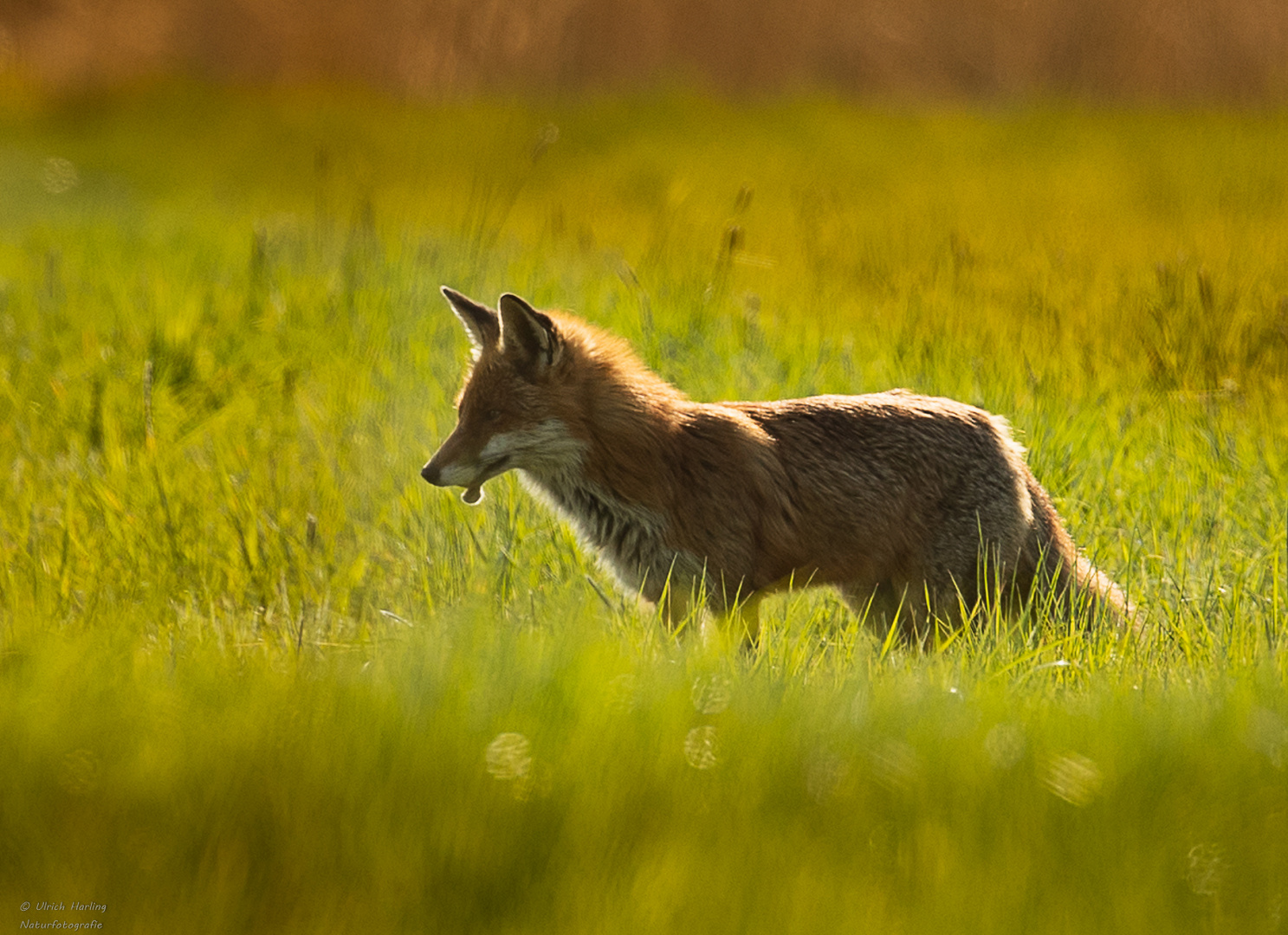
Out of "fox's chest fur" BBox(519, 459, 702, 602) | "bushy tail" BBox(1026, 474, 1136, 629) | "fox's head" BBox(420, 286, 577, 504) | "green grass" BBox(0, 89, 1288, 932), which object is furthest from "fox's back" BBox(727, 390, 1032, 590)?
"fox's head" BBox(420, 286, 577, 504)

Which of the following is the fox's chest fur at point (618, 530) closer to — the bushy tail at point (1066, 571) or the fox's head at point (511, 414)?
the fox's head at point (511, 414)

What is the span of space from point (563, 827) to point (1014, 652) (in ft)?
6.65

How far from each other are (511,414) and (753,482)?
2.97ft

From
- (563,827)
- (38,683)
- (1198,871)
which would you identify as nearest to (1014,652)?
(1198,871)

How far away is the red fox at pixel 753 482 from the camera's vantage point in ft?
14.4

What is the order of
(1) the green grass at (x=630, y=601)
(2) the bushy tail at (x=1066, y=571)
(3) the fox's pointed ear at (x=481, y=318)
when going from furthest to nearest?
(3) the fox's pointed ear at (x=481, y=318), (2) the bushy tail at (x=1066, y=571), (1) the green grass at (x=630, y=601)

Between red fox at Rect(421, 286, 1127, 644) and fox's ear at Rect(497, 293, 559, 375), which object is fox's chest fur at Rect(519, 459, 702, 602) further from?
fox's ear at Rect(497, 293, 559, 375)

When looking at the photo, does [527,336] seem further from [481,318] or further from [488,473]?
[488,473]

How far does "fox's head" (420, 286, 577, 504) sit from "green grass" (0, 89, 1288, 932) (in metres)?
0.45

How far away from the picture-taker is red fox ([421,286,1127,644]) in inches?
173

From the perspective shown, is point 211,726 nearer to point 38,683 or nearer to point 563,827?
point 38,683

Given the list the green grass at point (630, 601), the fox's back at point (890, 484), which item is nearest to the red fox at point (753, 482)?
the fox's back at point (890, 484)

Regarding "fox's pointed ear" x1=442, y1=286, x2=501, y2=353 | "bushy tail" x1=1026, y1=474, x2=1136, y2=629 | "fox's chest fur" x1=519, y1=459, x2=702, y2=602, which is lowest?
"fox's chest fur" x1=519, y1=459, x2=702, y2=602

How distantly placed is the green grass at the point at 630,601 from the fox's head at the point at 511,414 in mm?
451
